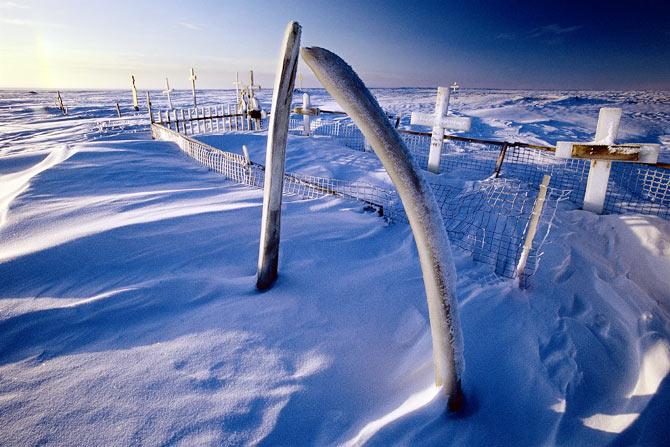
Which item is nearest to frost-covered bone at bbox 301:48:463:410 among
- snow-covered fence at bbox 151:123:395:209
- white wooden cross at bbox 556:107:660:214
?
snow-covered fence at bbox 151:123:395:209

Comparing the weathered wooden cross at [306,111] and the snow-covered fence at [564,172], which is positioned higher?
the weathered wooden cross at [306,111]

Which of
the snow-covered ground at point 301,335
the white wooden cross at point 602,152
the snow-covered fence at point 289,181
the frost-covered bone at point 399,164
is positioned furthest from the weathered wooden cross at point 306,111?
the frost-covered bone at point 399,164

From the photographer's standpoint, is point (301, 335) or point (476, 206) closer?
point (301, 335)

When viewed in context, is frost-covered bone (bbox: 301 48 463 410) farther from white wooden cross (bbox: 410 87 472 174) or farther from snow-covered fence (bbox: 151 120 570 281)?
white wooden cross (bbox: 410 87 472 174)

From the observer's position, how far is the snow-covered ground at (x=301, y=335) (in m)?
1.85

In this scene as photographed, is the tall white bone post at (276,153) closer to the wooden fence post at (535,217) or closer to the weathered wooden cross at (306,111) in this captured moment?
the wooden fence post at (535,217)

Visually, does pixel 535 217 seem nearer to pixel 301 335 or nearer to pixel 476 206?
pixel 301 335

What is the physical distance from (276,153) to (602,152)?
17.7ft

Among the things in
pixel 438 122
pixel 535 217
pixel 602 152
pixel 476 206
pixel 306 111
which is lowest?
pixel 476 206

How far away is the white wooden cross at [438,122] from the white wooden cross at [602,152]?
1.78 m

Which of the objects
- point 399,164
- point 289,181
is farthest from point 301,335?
point 289,181

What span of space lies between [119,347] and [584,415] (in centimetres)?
326

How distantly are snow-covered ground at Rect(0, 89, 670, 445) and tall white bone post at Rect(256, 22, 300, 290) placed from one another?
293 mm

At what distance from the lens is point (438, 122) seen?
23.8ft
